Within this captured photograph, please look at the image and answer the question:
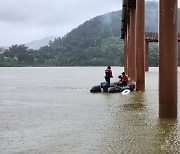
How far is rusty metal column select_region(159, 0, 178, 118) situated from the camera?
1252 cm

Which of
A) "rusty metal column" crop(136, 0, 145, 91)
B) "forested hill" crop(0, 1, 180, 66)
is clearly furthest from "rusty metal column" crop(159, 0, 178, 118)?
"forested hill" crop(0, 1, 180, 66)

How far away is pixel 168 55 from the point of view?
1256cm

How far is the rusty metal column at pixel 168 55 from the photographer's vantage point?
12523 millimetres

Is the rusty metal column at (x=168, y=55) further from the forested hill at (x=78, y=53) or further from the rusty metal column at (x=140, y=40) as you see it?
the forested hill at (x=78, y=53)

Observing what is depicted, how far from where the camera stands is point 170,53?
12.5m

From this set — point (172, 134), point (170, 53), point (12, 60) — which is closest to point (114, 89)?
Answer: point (170, 53)

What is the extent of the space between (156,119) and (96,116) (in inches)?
89.9

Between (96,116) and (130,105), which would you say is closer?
(96,116)

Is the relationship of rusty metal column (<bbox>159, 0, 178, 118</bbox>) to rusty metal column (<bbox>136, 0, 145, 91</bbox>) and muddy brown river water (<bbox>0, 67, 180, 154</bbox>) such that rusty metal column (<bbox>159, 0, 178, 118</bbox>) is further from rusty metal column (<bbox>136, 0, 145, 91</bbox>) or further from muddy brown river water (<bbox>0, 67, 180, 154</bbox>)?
rusty metal column (<bbox>136, 0, 145, 91</bbox>)

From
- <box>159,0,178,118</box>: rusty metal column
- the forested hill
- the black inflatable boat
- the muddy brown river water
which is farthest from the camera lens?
the forested hill

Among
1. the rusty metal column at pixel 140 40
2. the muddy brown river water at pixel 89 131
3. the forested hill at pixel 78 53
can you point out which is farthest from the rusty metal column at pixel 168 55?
the forested hill at pixel 78 53

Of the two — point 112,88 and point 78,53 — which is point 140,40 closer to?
point 112,88

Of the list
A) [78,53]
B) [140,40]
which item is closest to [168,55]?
[140,40]

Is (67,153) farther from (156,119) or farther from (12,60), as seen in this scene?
(12,60)
